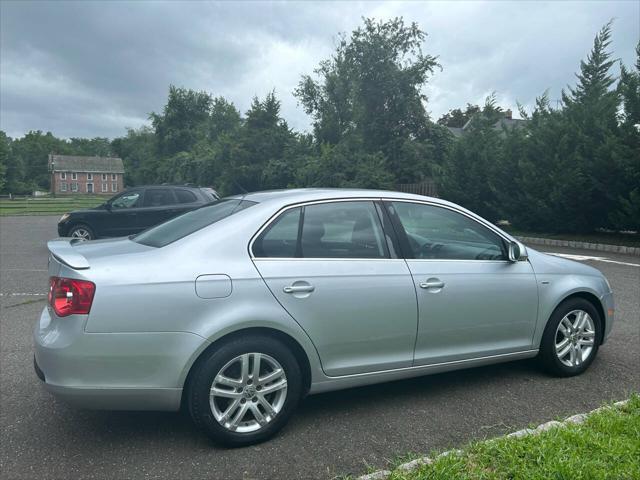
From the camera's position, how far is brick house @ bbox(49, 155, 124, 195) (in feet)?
293

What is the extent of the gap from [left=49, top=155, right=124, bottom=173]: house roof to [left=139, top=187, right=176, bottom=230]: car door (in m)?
84.9

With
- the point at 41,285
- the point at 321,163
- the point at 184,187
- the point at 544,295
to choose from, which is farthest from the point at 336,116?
the point at 544,295

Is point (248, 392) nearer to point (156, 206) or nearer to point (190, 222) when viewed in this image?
point (190, 222)

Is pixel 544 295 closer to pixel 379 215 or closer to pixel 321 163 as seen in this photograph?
pixel 379 215

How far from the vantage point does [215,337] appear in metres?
3.03

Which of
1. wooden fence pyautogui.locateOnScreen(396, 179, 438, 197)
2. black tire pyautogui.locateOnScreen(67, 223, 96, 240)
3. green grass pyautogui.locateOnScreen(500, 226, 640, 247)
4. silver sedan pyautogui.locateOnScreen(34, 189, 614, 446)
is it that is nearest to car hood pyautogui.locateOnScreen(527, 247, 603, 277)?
silver sedan pyautogui.locateOnScreen(34, 189, 614, 446)

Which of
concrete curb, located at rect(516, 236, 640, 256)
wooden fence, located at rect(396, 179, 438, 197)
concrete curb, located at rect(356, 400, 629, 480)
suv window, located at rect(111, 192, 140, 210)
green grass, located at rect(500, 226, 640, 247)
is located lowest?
concrete curb, located at rect(356, 400, 629, 480)

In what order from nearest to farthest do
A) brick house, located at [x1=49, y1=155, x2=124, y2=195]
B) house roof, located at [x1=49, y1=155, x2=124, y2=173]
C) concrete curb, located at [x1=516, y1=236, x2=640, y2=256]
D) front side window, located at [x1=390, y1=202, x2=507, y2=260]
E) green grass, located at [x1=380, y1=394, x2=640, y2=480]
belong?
green grass, located at [x1=380, y1=394, x2=640, y2=480]
front side window, located at [x1=390, y1=202, x2=507, y2=260]
concrete curb, located at [x1=516, y1=236, x2=640, y2=256]
house roof, located at [x1=49, y1=155, x2=124, y2=173]
brick house, located at [x1=49, y1=155, x2=124, y2=195]

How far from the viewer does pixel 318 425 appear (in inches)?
138

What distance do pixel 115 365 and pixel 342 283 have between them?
1.44 meters

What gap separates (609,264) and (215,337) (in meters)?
10.8

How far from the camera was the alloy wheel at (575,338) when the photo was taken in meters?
4.31

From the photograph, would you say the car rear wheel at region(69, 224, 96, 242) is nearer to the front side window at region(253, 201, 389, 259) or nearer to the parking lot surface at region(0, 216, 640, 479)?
the parking lot surface at region(0, 216, 640, 479)

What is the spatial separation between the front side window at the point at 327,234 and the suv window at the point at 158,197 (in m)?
10.2
